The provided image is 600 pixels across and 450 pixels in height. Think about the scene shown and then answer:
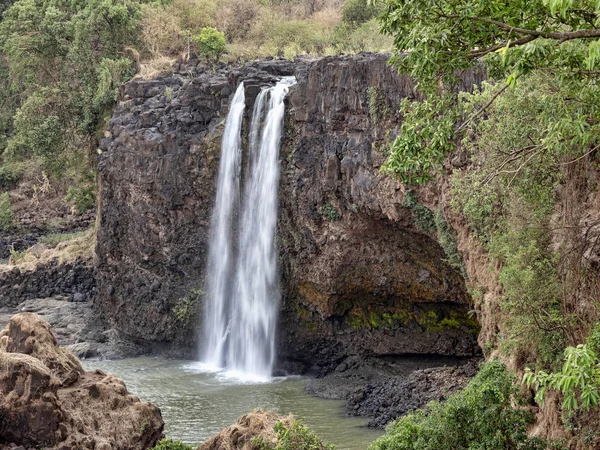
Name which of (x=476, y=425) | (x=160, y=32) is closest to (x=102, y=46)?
(x=160, y=32)

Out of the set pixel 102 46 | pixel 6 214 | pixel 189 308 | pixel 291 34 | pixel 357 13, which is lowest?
pixel 189 308

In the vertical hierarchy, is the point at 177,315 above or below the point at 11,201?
below

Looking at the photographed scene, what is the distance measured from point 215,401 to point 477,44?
1495 centimetres

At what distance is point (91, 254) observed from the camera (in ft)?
Result: 118

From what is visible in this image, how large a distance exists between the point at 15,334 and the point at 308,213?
39.0 ft

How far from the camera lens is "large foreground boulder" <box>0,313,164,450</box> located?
43.8 ft

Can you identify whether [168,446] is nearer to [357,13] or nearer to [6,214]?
[357,13]

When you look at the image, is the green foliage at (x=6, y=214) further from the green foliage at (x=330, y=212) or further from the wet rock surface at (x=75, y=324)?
the green foliage at (x=330, y=212)

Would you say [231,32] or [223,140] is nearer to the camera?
[223,140]

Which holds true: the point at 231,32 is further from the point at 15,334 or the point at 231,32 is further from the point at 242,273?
the point at 15,334

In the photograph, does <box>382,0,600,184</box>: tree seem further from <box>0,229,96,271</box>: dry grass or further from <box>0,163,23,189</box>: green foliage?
<box>0,163,23,189</box>: green foliage

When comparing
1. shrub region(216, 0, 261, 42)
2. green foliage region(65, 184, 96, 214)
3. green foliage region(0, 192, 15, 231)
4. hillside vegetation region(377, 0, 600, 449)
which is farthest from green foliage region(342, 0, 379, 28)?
hillside vegetation region(377, 0, 600, 449)

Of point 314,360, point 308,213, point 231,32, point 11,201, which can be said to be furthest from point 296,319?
point 11,201

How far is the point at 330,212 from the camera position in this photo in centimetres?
2470
